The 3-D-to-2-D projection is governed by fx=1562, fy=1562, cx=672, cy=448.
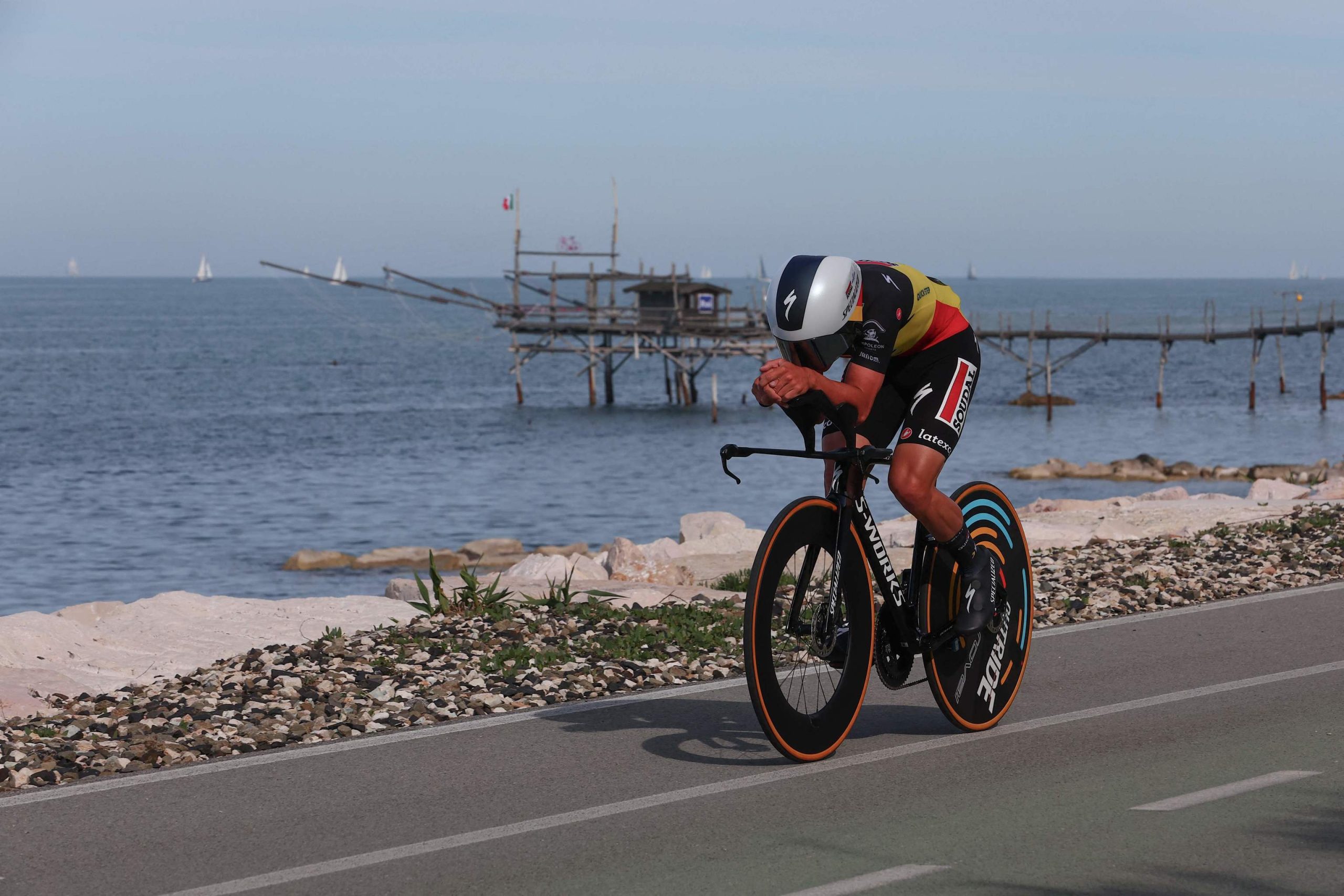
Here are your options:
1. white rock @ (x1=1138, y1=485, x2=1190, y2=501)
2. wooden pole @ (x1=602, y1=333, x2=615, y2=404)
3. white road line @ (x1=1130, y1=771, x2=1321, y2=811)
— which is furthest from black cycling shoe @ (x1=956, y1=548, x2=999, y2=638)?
wooden pole @ (x1=602, y1=333, x2=615, y2=404)

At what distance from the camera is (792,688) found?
223 inches

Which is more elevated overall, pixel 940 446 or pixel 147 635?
pixel 940 446

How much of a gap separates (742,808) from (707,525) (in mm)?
17299

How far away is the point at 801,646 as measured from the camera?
566 cm

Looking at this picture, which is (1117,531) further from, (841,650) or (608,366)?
(608,366)

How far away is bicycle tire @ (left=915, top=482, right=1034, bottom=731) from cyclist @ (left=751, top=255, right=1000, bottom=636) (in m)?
0.08

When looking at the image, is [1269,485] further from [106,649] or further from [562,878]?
[562,878]

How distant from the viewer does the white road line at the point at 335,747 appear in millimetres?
5461

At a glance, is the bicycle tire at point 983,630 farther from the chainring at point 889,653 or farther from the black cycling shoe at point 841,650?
the black cycling shoe at point 841,650

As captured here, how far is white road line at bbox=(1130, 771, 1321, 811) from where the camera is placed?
5.02 meters

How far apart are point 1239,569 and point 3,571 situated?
20.6m

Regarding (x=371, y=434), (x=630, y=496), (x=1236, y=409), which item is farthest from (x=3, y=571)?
(x=1236, y=409)

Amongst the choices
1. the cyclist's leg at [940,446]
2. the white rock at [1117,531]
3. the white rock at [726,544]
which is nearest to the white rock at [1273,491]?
the white rock at [1117,531]

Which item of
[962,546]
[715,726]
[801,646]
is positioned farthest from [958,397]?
[715,726]
